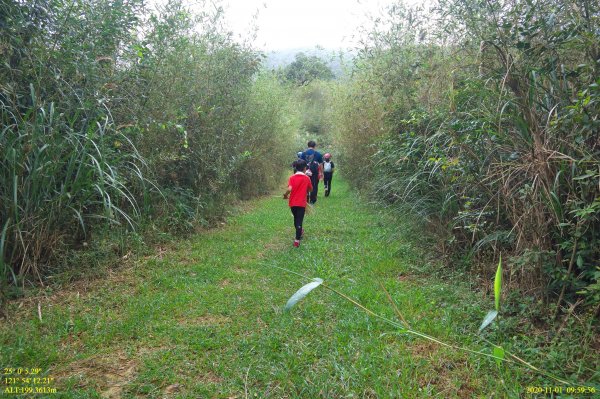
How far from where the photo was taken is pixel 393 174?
5.61 metres

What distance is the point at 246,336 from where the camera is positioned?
2721 mm

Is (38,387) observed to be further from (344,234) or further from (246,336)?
(344,234)

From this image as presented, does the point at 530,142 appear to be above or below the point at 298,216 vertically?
above

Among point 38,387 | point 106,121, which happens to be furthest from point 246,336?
point 106,121

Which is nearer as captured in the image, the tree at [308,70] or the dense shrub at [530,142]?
the dense shrub at [530,142]

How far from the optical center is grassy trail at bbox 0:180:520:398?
6.97ft

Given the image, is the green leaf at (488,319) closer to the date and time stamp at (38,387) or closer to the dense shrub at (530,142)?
the date and time stamp at (38,387)

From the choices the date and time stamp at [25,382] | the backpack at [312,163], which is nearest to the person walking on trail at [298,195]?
the date and time stamp at [25,382]

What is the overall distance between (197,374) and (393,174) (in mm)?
4236

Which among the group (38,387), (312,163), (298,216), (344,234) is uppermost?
(312,163)

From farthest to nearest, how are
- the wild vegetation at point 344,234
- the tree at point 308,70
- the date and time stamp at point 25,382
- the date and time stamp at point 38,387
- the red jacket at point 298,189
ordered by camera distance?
1. the tree at point 308,70
2. the red jacket at point 298,189
3. the wild vegetation at point 344,234
4. the date and time stamp at point 25,382
5. the date and time stamp at point 38,387

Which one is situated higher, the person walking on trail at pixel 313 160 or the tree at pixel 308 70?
the tree at pixel 308 70

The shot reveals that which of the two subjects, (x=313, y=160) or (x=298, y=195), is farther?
(x=313, y=160)

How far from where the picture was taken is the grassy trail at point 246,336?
6.97 feet
